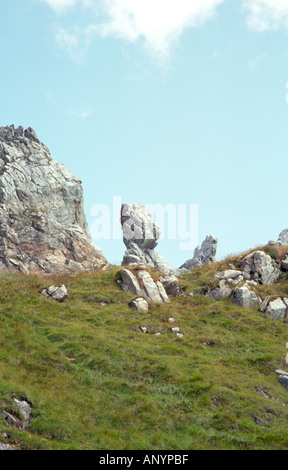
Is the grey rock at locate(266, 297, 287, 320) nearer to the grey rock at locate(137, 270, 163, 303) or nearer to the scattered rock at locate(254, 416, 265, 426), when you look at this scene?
the grey rock at locate(137, 270, 163, 303)

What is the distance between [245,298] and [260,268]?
6302mm

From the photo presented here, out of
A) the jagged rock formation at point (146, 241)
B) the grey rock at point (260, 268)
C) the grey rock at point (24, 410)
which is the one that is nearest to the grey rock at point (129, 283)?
the grey rock at point (260, 268)

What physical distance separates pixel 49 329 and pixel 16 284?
394 inches

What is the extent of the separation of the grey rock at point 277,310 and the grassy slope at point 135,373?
1.00 metres

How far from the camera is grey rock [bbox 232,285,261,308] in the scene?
37.7 meters

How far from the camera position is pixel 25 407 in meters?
16.7

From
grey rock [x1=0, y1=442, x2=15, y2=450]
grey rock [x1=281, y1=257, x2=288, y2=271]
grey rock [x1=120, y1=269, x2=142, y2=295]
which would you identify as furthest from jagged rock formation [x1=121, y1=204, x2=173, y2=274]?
grey rock [x1=0, y1=442, x2=15, y2=450]

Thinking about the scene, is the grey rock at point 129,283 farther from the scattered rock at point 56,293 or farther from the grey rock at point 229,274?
the grey rock at point 229,274

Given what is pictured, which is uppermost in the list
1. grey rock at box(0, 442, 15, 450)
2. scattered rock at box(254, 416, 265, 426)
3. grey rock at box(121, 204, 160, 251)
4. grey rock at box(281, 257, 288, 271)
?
grey rock at box(121, 204, 160, 251)

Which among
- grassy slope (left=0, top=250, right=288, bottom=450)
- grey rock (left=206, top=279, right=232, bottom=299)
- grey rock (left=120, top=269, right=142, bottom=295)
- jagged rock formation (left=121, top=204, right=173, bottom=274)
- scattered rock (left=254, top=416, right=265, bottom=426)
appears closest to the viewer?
grassy slope (left=0, top=250, right=288, bottom=450)

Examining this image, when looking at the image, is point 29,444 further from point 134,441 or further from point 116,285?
point 116,285

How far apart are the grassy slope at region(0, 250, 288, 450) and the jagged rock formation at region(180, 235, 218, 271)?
20.2 m

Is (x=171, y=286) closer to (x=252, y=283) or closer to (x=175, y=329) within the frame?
(x=252, y=283)

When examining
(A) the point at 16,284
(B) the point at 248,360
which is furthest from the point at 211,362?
(A) the point at 16,284
